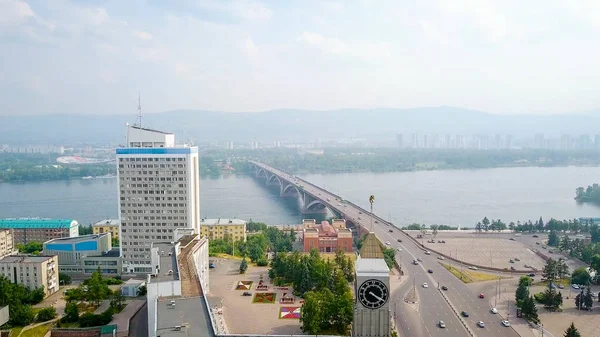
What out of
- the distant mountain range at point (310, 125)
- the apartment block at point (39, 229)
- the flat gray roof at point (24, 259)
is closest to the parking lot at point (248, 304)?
the flat gray roof at point (24, 259)

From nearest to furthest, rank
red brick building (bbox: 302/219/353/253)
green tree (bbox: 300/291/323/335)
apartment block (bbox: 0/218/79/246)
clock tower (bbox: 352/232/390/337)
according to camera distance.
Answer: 1. clock tower (bbox: 352/232/390/337)
2. green tree (bbox: 300/291/323/335)
3. red brick building (bbox: 302/219/353/253)
4. apartment block (bbox: 0/218/79/246)

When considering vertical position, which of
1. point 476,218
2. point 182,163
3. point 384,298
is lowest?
point 476,218

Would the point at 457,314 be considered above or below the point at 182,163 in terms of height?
below

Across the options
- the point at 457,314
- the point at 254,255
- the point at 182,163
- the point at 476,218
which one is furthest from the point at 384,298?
the point at 476,218

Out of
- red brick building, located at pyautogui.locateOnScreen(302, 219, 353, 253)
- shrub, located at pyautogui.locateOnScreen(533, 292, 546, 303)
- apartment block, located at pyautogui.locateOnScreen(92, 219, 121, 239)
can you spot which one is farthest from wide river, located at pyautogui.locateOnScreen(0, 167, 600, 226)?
shrub, located at pyautogui.locateOnScreen(533, 292, 546, 303)

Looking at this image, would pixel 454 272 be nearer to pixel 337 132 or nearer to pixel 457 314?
pixel 457 314

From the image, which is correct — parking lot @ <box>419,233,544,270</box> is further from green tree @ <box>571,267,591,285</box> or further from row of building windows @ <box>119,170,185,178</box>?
row of building windows @ <box>119,170,185,178</box>

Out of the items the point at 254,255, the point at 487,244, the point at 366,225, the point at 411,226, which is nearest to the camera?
the point at 254,255

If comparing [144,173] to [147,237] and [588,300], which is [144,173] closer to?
[147,237]
